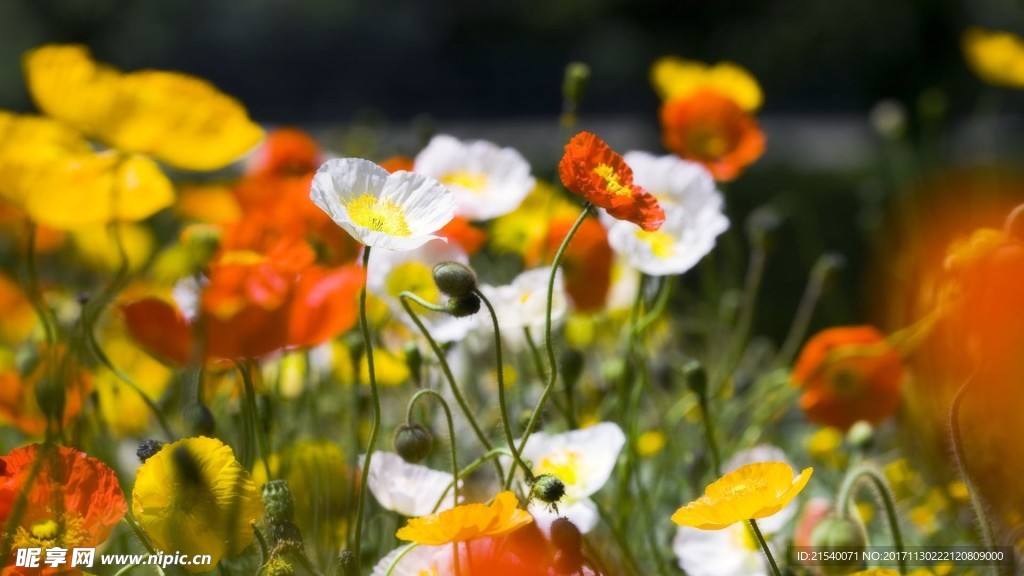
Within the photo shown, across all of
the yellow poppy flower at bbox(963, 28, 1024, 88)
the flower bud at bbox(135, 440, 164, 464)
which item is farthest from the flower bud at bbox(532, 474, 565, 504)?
the yellow poppy flower at bbox(963, 28, 1024, 88)

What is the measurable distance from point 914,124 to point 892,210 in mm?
2691

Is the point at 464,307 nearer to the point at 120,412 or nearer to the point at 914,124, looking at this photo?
the point at 120,412

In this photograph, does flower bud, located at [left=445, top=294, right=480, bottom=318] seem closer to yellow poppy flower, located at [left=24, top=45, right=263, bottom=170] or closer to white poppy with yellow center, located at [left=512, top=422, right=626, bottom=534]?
white poppy with yellow center, located at [left=512, top=422, right=626, bottom=534]

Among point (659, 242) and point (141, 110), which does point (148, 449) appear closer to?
point (141, 110)

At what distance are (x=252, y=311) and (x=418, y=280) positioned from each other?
0.72 ft

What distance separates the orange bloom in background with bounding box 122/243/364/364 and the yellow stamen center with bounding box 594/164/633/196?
6.5 inches

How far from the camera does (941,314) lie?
82 cm

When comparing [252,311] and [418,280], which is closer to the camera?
[252,311]

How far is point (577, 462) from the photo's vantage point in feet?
2.31

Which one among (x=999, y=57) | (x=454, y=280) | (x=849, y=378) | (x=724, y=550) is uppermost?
(x=999, y=57)

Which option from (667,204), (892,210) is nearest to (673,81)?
(667,204)

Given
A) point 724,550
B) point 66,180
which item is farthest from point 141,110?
point 724,550

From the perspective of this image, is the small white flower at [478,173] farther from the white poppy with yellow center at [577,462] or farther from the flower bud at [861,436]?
the flower bud at [861,436]

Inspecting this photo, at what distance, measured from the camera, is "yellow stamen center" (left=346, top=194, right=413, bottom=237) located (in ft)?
2.14
